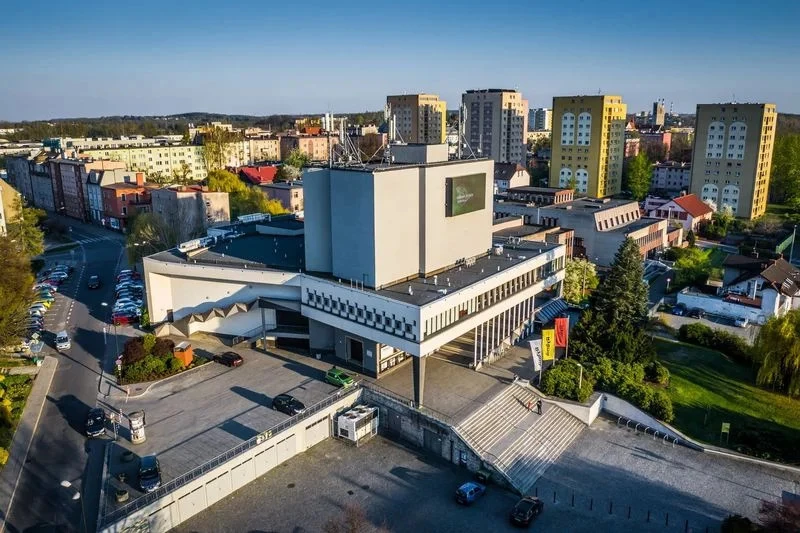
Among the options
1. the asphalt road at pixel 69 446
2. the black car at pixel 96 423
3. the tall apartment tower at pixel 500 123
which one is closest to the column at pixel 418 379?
the asphalt road at pixel 69 446

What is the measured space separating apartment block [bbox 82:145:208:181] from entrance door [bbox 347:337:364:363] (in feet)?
267

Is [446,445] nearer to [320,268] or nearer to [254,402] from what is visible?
[254,402]

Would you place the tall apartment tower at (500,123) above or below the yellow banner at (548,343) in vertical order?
above

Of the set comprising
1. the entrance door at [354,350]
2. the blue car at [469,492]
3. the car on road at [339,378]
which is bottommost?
the blue car at [469,492]

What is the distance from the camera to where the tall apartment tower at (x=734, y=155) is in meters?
88.3

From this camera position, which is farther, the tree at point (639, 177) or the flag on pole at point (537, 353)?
the tree at point (639, 177)

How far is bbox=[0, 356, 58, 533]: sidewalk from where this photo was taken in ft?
82.6

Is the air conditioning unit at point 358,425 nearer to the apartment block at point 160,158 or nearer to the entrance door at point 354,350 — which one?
the entrance door at point 354,350

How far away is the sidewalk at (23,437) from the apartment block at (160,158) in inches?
2946

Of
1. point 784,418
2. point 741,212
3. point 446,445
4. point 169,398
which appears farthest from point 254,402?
point 741,212

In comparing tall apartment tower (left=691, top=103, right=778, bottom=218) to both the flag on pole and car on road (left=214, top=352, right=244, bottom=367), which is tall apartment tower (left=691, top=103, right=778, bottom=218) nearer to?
the flag on pole

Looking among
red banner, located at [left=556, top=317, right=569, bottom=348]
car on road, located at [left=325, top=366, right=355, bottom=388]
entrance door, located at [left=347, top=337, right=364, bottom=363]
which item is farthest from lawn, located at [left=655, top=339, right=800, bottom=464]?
entrance door, located at [left=347, top=337, right=364, bottom=363]

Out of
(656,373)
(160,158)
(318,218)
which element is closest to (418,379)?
(318,218)

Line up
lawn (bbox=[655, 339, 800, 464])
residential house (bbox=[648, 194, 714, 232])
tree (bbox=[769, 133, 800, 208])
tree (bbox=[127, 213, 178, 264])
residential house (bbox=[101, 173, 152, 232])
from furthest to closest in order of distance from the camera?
1. tree (bbox=[769, 133, 800, 208])
2. residential house (bbox=[648, 194, 714, 232])
3. residential house (bbox=[101, 173, 152, 232])
4. tree (bbox=[127, 213, 178, 264])
5. lawn (bbox=[655, 339, 800, 464])
